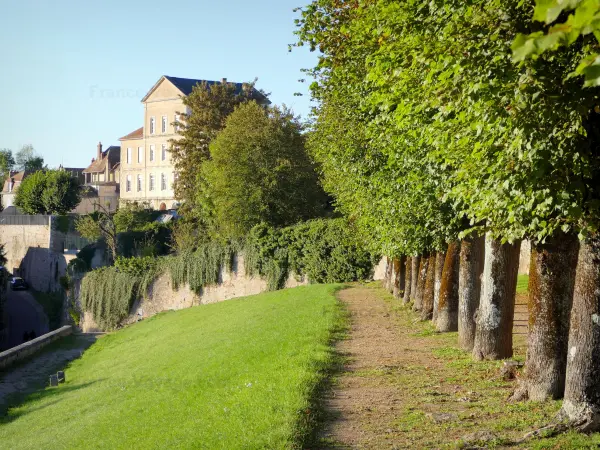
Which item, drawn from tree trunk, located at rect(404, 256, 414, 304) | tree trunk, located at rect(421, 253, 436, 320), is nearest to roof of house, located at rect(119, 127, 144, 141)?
tree trunk, located at rect(404, 256, 414, 304)

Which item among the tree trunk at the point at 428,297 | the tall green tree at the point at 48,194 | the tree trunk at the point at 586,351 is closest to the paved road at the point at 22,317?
the tall green tree at the point at 48,194

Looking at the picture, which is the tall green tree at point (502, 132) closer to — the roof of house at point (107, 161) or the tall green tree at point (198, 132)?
the tall green tree at point (198, 132)

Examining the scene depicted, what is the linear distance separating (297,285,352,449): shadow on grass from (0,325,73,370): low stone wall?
1673 cm

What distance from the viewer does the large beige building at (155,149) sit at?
254 ft

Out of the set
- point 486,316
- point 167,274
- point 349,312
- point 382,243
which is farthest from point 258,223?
point 486,316

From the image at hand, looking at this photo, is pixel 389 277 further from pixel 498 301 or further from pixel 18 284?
pixel 18 284

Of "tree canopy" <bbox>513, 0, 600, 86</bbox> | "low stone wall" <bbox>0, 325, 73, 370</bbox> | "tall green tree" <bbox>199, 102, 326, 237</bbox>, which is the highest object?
"tall green tree" <bbox>199, 102, 326, 237</bbox>

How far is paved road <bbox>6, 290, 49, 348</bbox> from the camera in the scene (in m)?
57.0

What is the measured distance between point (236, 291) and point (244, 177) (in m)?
7.24

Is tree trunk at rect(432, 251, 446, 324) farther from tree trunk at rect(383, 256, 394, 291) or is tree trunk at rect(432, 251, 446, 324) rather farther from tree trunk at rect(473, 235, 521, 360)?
tree trunk at rect(383, 256, 394, 291)

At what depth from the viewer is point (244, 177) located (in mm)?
46625

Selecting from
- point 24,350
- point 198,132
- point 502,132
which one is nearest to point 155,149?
point 198,132

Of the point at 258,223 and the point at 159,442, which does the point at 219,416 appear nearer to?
the point at 159,442

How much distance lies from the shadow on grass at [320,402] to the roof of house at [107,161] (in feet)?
339
